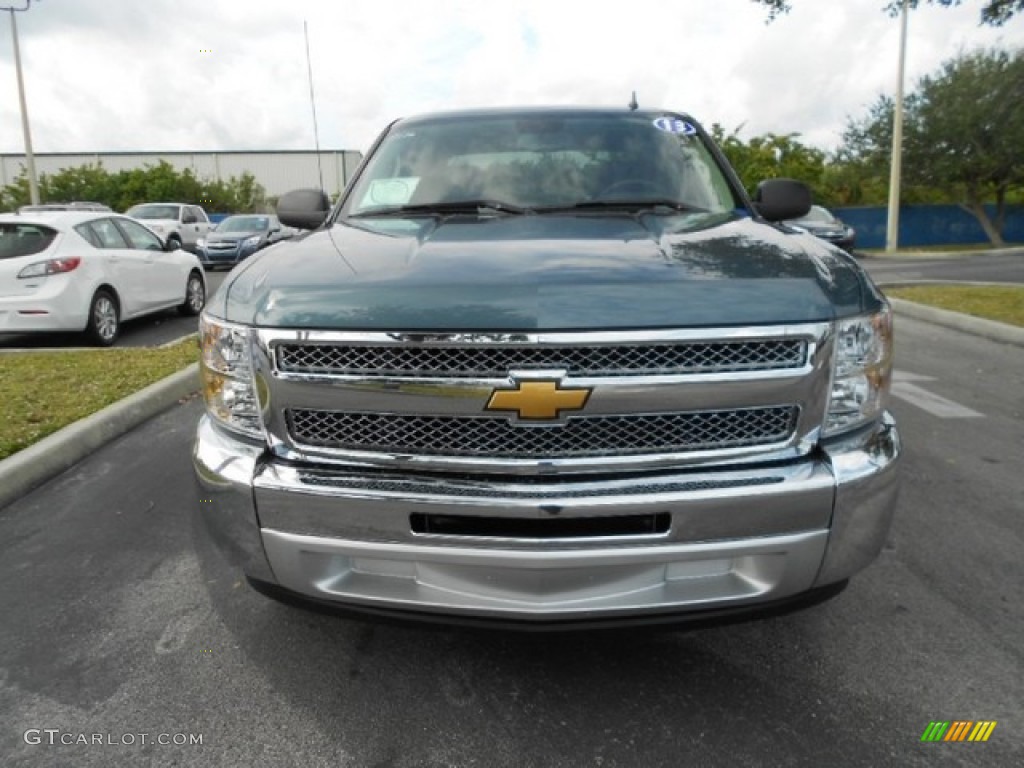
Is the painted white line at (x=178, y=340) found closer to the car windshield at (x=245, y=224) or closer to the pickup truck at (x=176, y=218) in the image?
the car windshield at (x=245, y=224)

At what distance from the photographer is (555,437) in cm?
206

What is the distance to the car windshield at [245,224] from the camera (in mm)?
21178

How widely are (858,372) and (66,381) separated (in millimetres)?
6106

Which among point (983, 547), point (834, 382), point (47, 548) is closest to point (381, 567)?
point (834, 382)

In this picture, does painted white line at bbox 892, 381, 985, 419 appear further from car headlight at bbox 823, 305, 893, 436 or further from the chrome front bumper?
the chrome front bumper

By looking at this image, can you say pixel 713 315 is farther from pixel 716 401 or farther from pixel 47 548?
pixel 47 548

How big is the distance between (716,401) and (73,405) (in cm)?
502

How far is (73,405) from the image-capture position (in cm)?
553

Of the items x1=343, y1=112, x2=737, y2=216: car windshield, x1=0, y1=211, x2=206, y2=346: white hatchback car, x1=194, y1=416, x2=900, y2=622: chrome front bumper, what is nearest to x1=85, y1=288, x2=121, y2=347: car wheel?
x1=0, y1=211, x2=206, y2=346: white hatchback car

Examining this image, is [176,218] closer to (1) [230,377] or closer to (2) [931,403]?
(2) [931,403]

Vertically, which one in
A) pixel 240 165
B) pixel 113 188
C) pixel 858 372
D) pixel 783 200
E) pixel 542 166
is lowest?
pixel 858 372

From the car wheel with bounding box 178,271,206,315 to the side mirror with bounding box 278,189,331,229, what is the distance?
755cm

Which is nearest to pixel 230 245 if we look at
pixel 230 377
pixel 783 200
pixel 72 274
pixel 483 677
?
pixel 72 274

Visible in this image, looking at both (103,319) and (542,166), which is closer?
(542,166)
